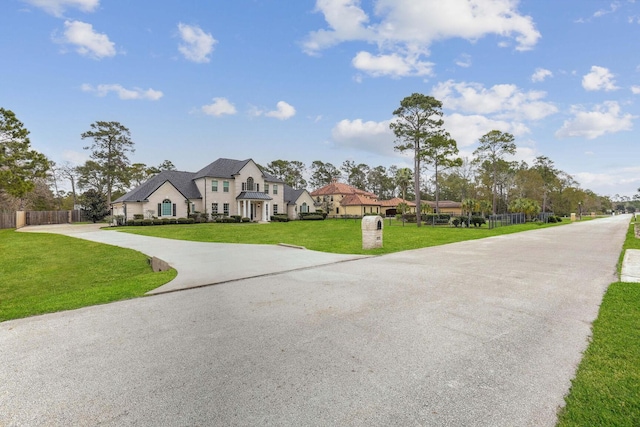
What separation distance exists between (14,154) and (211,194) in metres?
16.4

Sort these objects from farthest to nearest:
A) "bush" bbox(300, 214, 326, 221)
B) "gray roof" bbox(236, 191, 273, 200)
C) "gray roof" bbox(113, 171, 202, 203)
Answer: "bush" bbox(300, 214, 326, 221)
"gray roof" bbox(236, 191, 273, 200)
"gray roof" bbox(113, 171, 202, 203)

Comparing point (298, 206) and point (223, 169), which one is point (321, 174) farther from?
point (223, 169)

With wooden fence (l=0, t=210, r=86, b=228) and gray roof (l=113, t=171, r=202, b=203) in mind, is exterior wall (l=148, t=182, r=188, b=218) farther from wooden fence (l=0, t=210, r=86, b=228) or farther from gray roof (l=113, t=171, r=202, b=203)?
wooden fence (l=0, t=210, r=86, b=228)

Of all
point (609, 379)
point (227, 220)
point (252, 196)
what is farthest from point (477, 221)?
point (609, 379)

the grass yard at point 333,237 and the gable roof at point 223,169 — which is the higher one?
the gable roof at point 223,169

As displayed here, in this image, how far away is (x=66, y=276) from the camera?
955 cm

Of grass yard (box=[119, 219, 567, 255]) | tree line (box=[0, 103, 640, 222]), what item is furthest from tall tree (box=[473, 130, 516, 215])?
grass yard (box=[119, 219, 567, 255])

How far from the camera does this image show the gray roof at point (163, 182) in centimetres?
3102

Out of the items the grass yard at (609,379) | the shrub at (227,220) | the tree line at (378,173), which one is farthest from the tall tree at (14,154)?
the grass yard at (609,379)

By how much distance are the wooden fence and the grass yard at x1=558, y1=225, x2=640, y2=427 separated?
1593 inches

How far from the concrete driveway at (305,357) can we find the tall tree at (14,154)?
26946 mm

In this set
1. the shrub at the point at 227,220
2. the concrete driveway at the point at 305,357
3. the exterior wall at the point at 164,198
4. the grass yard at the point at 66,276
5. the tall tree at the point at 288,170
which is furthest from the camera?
the tall tree at the point at 288,170

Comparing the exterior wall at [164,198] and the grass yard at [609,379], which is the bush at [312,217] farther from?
the grass yard at [609,379]

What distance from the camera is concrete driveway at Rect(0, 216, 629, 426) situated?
233 centimetres
